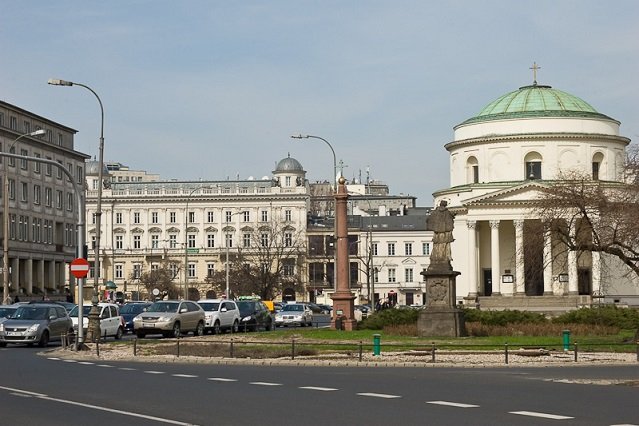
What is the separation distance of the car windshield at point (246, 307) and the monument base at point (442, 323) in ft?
53.7

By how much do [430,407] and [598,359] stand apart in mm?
15388

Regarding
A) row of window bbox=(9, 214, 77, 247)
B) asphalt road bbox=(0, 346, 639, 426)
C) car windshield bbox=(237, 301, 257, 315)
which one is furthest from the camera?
row of window bbox=(9, 214, 77, 247)

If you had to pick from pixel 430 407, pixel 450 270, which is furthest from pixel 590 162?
pixel 430 407

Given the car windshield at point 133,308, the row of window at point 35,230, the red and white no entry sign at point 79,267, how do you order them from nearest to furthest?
1. the red and white no entry sign at point 79,267
2. the car windshield at point 133,308
3. the row of window at point 35,230

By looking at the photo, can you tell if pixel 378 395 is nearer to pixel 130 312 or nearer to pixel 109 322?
pixel 109 322

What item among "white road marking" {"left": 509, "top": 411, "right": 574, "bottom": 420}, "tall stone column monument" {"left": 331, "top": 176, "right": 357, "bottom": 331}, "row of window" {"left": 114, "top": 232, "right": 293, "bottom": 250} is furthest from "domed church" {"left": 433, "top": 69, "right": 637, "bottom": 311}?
"white road marking" {"left": 509, "top": 411, "right": 574, "bottom": 420}

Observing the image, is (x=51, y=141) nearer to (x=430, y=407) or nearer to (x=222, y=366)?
(x=222, y=366)

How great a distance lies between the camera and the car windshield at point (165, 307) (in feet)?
169

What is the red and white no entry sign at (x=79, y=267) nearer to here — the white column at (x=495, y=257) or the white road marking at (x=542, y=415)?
the white road marking at (x=542, y=415)

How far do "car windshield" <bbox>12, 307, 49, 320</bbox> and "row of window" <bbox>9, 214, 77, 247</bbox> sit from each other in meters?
60.1

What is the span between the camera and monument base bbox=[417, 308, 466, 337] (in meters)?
44.2

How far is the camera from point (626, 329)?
5091cm

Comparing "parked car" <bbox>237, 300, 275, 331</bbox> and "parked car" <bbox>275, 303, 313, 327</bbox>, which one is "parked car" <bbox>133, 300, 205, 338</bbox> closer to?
"parked car" <bbox>237, 300, 275, 331</bbox>

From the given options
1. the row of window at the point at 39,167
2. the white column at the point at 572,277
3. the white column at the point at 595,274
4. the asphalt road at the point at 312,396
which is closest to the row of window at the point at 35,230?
the row of window at the point at 39,167
